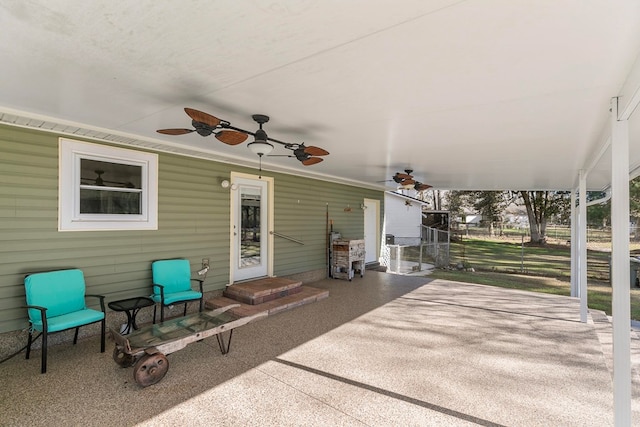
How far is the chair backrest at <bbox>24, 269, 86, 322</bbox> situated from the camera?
137 inches

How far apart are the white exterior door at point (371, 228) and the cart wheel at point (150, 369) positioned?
7.39m

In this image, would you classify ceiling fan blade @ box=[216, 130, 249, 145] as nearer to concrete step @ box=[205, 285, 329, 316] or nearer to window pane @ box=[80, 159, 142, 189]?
window pane @ box=[80, 159, 142, 189]

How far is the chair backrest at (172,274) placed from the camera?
4.70 m

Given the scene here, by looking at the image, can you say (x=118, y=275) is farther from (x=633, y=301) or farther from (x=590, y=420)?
(x=633, y=301)

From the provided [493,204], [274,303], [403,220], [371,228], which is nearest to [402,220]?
[403,220]

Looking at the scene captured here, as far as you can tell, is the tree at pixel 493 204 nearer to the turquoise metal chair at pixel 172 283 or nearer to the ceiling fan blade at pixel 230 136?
the turquoise metal chair at pixel 172 283

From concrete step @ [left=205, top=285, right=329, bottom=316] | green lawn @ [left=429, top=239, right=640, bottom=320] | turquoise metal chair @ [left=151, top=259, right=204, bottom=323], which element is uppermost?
turquoise metal chair @ [left=151, top=259, right=204, bottom=323]

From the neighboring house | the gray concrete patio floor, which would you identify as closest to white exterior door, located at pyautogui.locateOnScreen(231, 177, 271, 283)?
the gray concrete patio floor

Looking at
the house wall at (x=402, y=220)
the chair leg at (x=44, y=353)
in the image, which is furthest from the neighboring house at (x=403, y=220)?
the chair leg at (x=44, y=353)

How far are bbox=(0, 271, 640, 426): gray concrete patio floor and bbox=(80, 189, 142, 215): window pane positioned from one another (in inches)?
66.8

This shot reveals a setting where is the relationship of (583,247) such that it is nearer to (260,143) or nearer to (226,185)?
(260,143)

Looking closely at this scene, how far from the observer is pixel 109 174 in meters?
4.36

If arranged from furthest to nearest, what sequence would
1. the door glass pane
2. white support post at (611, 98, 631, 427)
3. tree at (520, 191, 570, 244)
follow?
tree at (520, 191, 570, 244) → the door glass pane → white support post at (611, 98, 631, 427)

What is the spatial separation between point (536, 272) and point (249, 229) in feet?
32.4
